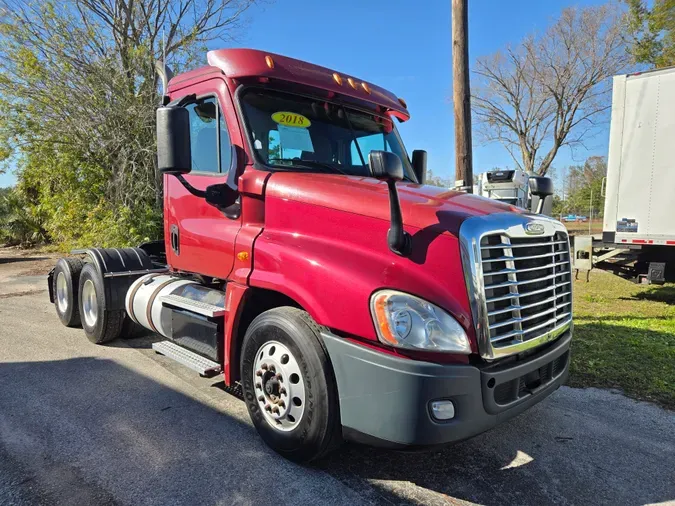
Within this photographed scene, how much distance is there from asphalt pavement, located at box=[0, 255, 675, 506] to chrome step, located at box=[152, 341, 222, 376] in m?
0.39

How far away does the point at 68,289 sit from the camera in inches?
244

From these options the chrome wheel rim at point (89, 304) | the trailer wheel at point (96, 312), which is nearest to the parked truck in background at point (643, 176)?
the trailer wheel at point (96, 312)

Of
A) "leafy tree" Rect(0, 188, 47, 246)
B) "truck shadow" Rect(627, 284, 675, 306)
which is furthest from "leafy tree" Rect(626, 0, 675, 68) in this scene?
"leafy tree" Rect(0, 188, 47, 246)

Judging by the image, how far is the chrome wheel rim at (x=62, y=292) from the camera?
20.9 ft

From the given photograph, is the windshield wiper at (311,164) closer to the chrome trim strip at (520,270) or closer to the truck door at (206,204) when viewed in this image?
the truck door at (206,204)

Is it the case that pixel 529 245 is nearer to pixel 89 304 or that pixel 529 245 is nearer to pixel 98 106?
pixel 89 304

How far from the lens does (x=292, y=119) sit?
375 centimetres

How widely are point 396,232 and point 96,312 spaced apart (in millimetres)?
4505

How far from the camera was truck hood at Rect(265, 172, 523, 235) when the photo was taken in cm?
272

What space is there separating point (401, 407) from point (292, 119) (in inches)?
94.1

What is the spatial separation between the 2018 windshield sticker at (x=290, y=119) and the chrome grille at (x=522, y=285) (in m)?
1.90

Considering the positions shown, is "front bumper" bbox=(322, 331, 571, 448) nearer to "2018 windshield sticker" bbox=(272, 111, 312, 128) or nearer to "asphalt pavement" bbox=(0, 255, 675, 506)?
"asphalt pavement" bbox=(0, 255, 675, 506)

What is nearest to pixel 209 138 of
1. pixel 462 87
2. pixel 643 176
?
pixel 462 87

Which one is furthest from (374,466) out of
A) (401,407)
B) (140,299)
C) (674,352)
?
(674,352)
